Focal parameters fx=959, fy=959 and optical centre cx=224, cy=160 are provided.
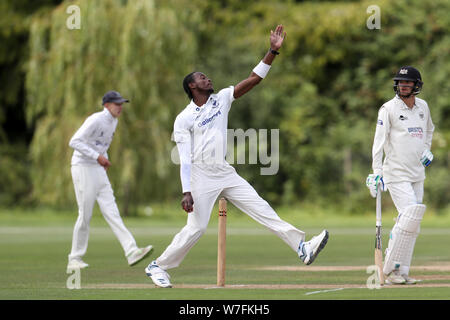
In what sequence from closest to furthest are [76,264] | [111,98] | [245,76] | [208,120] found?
1. [208,120]
2. [76,264]
3. [111,98]
4. [245,76]

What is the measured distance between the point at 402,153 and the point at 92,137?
15.4 feet

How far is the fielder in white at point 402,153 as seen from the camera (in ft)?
33.6

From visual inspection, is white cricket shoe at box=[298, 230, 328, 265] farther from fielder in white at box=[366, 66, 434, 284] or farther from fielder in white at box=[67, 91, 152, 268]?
fielder in white at box=[67, 91, 152, 268]

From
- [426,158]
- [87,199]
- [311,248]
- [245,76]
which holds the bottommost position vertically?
[311,248]

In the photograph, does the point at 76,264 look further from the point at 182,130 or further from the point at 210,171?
the point at 182,130

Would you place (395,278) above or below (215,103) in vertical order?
below

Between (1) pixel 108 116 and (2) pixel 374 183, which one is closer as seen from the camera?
(2) pixel 374 183

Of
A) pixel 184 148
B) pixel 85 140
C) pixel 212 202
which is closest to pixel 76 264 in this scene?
pixel 85 140

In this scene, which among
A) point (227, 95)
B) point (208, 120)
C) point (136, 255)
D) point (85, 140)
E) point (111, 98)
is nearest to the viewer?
point (208, 120)

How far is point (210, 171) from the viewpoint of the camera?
989 centimetres

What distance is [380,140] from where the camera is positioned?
10359 mm

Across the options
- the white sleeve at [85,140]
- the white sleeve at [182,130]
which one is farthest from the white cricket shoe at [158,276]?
the white sleeve at [85,140]

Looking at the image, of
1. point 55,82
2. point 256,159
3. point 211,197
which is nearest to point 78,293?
point 211,197

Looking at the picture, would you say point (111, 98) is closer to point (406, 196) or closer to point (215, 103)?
point (215, 103)
